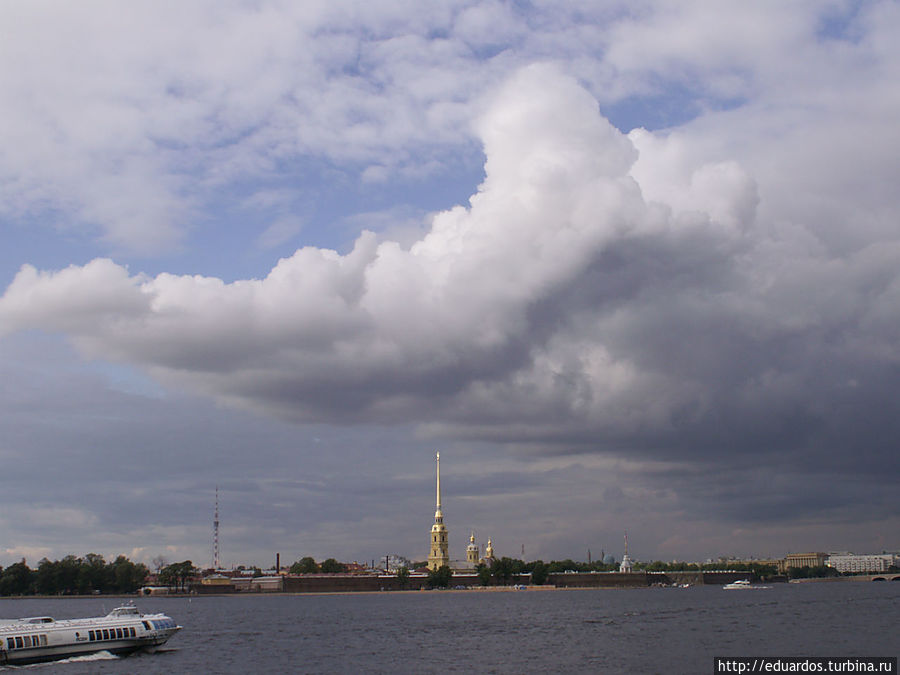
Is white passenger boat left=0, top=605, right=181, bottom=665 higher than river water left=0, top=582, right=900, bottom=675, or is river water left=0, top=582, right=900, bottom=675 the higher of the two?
white passenger boat left=0, top=605, right=181, bottom=665

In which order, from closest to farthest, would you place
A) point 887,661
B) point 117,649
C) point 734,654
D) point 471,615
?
point 887,661 → point 734,654 → point 117,649 → point 471,615

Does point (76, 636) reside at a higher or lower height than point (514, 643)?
higher

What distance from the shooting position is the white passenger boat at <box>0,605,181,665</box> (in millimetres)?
56906

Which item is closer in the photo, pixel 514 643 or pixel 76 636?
pixel 76 636

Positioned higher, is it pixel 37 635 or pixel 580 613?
pixel 37 635

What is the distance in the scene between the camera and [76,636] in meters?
60.0

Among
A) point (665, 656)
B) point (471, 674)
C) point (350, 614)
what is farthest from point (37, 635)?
point (350, 614)

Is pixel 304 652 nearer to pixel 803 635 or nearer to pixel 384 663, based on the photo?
pixel 384 663

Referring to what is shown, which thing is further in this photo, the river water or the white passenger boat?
the white passenger boat

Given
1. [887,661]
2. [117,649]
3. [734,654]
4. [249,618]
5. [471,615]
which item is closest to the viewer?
[887,661]

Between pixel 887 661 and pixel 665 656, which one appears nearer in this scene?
pixel 887 661

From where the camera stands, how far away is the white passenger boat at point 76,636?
56.9m

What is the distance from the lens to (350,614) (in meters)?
114

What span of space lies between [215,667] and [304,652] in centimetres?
879
